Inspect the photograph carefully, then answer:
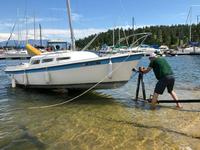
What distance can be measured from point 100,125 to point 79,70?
457 centimetres

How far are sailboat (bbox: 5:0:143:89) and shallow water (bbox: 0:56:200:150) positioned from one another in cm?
91

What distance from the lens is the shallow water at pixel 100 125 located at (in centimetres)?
746

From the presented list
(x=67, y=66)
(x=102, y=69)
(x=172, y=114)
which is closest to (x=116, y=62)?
(x=102, y=69)

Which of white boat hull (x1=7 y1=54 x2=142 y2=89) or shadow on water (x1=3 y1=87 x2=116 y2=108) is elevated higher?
white boat hull (x1=7 y1=54 x2=142 y2=89)

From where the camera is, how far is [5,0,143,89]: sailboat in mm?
12641

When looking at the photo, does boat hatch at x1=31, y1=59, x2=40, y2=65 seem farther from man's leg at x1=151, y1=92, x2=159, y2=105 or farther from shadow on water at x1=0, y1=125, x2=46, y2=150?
shadow on water at x1=0, y1=125, x2=46, y2=150

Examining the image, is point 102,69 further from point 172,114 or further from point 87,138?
point 87,138

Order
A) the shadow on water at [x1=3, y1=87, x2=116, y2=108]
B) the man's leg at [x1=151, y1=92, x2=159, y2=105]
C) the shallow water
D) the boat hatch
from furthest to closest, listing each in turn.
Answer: the boat hatch
the shadow on water at [x1=3, y1=87, x2=116, y2=108]
the man's leg at [x1=151, y1=92, x2=159, y2=105]
the shallow water

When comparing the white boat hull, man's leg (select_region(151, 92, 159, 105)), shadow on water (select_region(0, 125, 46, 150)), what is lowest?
shadow on water (select_region(0, 125, 46, 150))

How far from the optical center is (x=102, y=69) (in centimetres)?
1279

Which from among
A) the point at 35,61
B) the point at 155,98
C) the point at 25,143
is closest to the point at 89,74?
the point at 155,98

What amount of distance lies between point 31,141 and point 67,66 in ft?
20.0

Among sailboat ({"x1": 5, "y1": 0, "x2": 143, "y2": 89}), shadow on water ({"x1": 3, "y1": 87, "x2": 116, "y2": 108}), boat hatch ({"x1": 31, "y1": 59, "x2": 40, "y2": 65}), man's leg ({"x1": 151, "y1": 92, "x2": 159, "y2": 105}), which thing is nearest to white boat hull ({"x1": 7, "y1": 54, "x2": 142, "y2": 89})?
sailboat ({"x1": 5, "y1": 0, "x2": 143, "y2": 89})

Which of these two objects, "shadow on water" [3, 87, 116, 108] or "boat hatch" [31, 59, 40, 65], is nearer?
"shadow on water" [3, 87, 116, 108]
